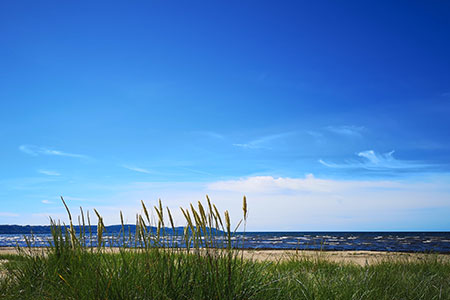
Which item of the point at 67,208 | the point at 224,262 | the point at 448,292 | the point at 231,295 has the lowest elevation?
the point at 448,292

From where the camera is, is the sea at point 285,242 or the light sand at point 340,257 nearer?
the sea at point 285,242

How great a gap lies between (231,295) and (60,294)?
163 cm

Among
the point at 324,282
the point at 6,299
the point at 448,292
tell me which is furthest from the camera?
the point at 448,292

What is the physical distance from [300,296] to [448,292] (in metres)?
2.59

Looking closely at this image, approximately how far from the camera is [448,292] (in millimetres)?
4766

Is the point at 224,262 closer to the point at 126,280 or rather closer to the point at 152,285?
the point at 152,285

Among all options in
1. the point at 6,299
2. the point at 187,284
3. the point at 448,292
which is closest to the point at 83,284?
the point at 187,284

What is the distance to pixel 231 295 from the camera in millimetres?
2777

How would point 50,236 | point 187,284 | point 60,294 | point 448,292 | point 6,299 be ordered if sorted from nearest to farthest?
point 187,284, point 60,294, point 6,299, point 448,292, point 50,236

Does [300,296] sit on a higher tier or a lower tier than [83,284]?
lower

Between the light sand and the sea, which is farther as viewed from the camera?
the light sand

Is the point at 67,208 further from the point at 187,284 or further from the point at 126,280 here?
the point at 187,284

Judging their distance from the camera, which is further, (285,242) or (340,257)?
(285,242)

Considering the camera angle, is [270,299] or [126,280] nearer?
[126,280]
